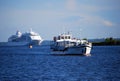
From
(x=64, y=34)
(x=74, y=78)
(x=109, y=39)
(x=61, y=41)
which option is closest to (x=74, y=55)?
(x=61, y=41)

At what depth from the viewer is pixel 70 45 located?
283ft

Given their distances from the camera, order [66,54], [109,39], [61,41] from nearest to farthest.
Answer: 1. [66,54]
2. [61,41]
3. [109,39]

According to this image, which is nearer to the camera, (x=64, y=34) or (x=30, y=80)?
(x=30, y=80)

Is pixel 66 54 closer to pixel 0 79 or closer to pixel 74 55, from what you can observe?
pixel 74 55

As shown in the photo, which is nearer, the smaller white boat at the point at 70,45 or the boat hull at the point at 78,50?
the boat hull at the point at 78,50

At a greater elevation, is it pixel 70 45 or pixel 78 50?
pixel 70 45

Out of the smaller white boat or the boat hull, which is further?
the smaller white boat

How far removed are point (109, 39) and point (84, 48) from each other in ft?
374

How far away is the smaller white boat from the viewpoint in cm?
7650

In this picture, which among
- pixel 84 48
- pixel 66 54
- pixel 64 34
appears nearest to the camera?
pixel 84 48

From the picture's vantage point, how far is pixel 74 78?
38812mm

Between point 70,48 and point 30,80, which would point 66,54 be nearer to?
point 70,48

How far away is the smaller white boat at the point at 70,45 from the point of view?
76500 mm

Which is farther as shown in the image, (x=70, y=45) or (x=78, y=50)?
(x=70, y=45)
